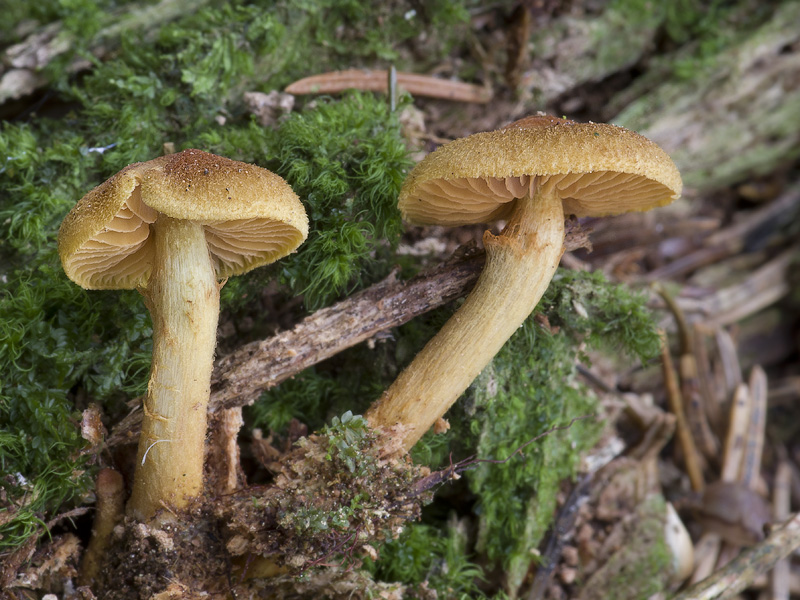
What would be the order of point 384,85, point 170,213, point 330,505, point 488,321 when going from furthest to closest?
1. point 384,85
2. point 488,321
3. point 330,505
4. point 170,213

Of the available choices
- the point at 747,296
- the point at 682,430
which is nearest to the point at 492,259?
the point at 682,430

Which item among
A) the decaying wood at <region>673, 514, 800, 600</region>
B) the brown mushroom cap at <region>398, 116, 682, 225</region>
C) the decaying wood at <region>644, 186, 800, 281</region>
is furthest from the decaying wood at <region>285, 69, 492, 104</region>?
the decaying wood at <region>673, 514, 800, 600</region>

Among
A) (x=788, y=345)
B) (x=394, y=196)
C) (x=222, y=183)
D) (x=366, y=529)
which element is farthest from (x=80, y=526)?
(x=788, y=345)

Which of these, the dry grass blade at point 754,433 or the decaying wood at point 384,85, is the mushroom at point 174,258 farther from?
the dry grass blade at point 754,433

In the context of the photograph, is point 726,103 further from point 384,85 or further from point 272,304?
point 272,304

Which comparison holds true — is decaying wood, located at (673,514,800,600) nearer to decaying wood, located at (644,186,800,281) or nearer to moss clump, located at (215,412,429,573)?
moss clump, located at (215,412,429,573)

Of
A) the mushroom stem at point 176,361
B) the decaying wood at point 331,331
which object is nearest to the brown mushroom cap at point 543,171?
the decaying wood at point 331,331
